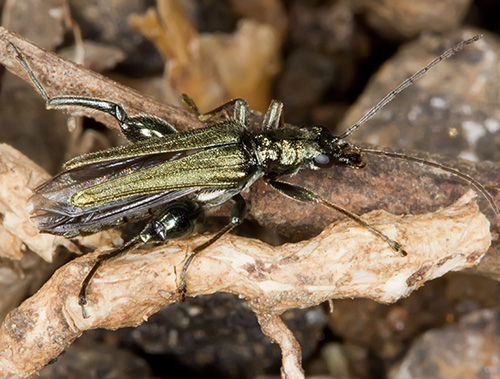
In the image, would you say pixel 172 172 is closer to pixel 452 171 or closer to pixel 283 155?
pixel 283 155

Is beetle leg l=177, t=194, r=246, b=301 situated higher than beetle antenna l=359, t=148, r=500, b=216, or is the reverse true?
beetle antenna l=359, t=148, r=500, b=216

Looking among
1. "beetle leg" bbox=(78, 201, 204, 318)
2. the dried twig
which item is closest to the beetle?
"beetle leg" bbox=(78, 201, 204, 318)

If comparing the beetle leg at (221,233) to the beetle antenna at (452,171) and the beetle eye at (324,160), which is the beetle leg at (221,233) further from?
the beetle antenna at (452,171)

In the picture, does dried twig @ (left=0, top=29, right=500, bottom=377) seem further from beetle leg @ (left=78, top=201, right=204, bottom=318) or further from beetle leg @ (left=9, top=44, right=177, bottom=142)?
beetle leg @ (left=9, top=44, right=177, bottom=142)

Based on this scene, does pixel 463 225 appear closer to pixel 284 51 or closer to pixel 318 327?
pixel 318 327

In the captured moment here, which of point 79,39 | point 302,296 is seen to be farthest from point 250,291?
point 79,39

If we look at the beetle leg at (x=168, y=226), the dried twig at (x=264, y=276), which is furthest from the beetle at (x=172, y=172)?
the dried twig at (x=264, y=276)
